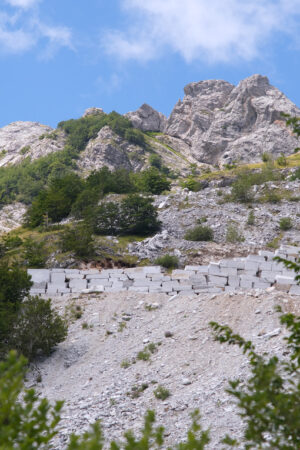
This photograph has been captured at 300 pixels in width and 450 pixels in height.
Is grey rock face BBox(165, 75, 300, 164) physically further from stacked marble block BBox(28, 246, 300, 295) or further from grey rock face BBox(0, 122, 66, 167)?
stacked marble block BBox(28, 246, 300, 295)

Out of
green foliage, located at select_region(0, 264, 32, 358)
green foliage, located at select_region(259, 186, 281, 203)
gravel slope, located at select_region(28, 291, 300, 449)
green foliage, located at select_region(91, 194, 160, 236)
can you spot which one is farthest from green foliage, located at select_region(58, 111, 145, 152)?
gravel slope, located at select_region(28, 291, 300, 449)

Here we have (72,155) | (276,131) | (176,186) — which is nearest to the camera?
(176,186)

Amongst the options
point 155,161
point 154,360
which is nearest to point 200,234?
point 154,360

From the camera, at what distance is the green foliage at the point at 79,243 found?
24.6 m

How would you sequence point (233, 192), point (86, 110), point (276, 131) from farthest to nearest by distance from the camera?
point (86, 110) < point (276, 131) < point (233, 192)

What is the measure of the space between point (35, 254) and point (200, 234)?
9450 mm

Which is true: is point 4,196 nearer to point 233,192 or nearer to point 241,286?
point 233,192

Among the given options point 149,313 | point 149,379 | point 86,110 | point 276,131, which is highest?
point 86,110

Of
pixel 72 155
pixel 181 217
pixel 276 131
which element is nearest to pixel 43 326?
pixel 181 217

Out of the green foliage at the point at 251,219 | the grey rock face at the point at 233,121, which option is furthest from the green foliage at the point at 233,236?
the grey rock face at the point at 233,121

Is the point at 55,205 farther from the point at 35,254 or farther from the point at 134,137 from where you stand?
the point at 134,137

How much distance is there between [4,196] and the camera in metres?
65.9

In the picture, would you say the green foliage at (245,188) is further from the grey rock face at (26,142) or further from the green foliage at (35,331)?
the grey rock face at (26,142)

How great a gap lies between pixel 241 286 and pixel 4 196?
5159 centimetres
